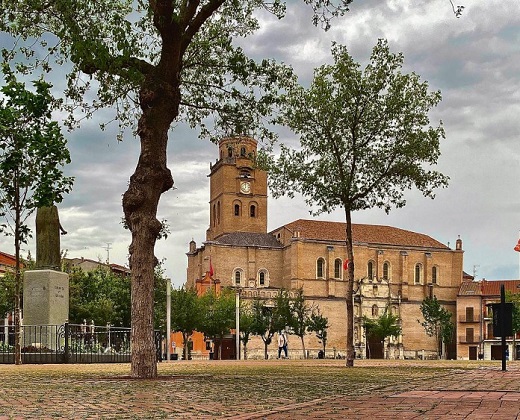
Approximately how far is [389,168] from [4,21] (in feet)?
49.8

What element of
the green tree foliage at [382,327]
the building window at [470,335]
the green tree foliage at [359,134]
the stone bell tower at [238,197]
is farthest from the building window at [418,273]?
the green tree foliage at [359,134]

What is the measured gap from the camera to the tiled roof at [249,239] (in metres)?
99.6

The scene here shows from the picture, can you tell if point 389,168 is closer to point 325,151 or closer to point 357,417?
point 325,151

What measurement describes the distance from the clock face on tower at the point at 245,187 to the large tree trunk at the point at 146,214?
306ft

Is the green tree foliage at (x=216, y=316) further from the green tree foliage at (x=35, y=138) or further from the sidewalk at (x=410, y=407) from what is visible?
the sidewalk at (x=410, y=407)

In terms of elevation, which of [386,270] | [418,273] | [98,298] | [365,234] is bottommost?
[98,298]

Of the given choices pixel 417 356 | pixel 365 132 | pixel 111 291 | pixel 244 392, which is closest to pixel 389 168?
pixel 365 132

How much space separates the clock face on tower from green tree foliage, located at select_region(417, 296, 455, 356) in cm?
2705

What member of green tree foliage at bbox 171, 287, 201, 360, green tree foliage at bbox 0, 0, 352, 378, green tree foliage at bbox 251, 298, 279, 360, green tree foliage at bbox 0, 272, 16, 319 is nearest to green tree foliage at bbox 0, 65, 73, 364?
green tree foliage at bbox 0, 0, 352, 378

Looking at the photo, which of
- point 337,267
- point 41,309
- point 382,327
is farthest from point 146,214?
point 337,267

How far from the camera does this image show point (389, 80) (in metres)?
25.8

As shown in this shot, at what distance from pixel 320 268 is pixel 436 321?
15142mm

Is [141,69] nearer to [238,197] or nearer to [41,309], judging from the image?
[41,309]

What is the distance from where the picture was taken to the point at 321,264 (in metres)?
99.8
